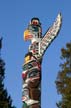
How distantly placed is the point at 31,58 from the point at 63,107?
5444mm

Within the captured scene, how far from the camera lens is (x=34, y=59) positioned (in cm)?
4884

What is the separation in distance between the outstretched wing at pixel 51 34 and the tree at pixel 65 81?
2301 millimetres

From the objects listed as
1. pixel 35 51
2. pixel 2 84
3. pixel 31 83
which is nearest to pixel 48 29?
pixel 35 51

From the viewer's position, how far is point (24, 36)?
2013 inches

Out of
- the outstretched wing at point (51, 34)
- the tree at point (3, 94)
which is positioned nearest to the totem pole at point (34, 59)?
the outstretched wing at point (51, 34)

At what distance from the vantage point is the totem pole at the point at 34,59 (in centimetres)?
4716

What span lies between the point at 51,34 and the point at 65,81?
4640 millimetres

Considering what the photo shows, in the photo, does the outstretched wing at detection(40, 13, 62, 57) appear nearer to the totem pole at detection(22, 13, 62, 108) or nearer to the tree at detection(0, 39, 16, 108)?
the totem pole at detection(22, 13, 62, 108)

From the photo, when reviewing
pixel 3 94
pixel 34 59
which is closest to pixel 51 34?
pixel 34 59

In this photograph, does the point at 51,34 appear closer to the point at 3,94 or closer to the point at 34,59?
the point at 34,59

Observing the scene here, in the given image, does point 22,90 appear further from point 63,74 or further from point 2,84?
point 2,84

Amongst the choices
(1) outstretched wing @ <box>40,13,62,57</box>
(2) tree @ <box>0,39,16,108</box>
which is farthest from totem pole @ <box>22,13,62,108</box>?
(2) tree @ <box>0,39,16,108</box>

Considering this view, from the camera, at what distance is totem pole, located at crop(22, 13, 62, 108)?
47156 mm

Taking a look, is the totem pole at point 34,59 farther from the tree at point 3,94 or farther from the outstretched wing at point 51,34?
the tree at point 3,94
